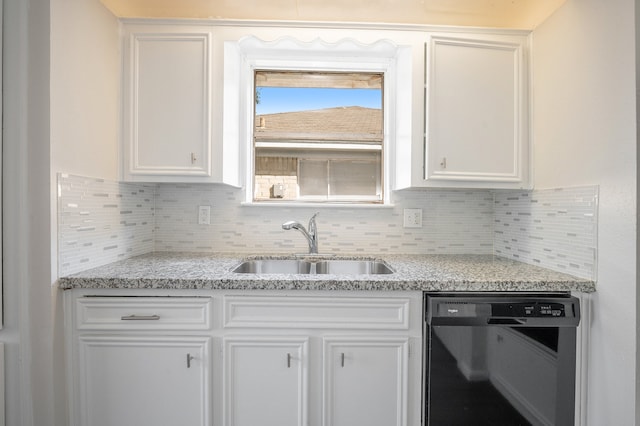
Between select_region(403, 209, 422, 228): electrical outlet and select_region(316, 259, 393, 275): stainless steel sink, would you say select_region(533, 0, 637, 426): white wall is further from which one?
select_region(316, 259, 393, 275): stainless steel sink

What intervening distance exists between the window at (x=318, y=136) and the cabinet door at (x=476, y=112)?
0.48 m

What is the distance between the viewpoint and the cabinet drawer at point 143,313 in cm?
132

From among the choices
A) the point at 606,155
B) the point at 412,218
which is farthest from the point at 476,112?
the point at 412,218

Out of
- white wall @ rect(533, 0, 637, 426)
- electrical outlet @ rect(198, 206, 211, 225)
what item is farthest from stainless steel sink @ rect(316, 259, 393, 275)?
white wall @ rect(533, 0, 637, 426)

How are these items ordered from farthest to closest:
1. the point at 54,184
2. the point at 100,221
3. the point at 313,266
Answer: the point at 313,266 < the point at 100,221 < the point at 54,184

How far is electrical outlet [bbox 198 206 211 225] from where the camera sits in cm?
200

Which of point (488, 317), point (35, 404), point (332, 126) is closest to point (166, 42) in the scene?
point (332, 126)

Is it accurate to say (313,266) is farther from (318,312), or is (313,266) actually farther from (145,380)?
(145,380)

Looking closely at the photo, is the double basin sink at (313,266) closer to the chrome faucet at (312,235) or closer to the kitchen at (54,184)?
the chrome faucet at (312,235)

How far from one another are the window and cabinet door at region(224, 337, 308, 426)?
98cm

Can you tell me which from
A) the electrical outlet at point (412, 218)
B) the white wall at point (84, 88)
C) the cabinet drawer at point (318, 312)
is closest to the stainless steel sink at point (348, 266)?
the electrical outlet at point (412, 218)

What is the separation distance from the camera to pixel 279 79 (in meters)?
2.08

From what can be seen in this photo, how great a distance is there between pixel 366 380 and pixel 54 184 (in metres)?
1.46

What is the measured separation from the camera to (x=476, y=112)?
167cm
